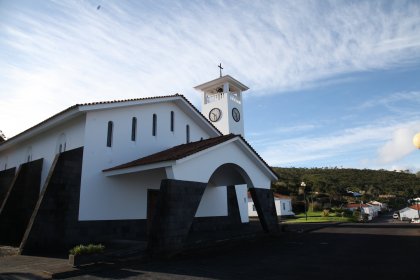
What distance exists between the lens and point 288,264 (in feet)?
31.5

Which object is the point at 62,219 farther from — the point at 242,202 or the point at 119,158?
the point at 242,202

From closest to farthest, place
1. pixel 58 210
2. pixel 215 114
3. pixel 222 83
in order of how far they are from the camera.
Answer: pixel 58 210 → pixel 215 114 → pixel 222 83

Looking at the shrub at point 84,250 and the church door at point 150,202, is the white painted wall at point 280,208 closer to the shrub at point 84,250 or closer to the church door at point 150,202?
the church door at point 150,202

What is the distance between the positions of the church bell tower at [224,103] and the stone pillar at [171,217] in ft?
44.4

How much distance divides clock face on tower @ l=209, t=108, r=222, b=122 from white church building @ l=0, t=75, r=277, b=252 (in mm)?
5521

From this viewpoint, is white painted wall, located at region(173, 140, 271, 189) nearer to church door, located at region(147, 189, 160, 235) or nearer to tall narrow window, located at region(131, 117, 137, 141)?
church door, located at region(147, 189, 160, 235)

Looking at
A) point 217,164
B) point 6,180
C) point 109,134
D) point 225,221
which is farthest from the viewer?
point 225,221

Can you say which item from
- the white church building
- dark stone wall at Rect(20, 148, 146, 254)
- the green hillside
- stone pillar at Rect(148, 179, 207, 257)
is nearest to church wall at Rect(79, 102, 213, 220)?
the white church building

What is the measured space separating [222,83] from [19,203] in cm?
1680

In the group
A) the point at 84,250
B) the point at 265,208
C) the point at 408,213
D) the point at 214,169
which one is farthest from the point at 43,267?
the point at 408,213

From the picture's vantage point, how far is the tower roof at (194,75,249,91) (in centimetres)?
2583

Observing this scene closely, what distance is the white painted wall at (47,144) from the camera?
1471 centimetres

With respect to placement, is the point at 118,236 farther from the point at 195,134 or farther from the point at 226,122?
the point at 226,122

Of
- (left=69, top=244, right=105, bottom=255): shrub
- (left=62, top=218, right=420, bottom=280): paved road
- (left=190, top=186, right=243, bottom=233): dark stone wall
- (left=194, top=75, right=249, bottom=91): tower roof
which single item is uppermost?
(left=194, top=75, right=249, bottom=91): tower roof
